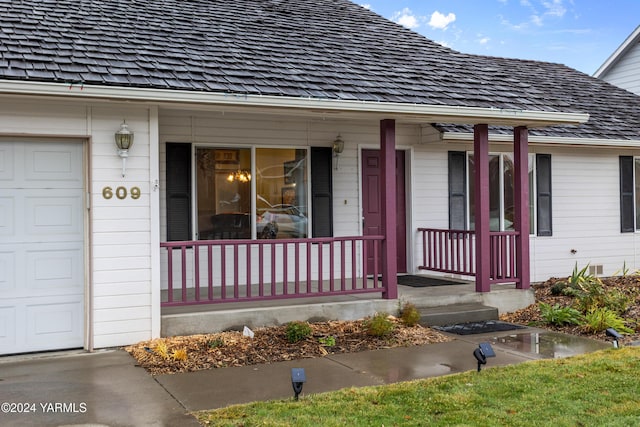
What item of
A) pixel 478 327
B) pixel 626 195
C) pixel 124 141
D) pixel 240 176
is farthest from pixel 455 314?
pixel 626 195

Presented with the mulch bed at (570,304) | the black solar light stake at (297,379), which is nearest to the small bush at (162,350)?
the black solar light stake at (297,379)

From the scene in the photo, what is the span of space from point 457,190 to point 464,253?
1923mm

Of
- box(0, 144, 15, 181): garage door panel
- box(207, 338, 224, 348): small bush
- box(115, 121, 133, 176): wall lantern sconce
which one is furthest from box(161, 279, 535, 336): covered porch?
box(0, 144, 15, 181): garage door panel

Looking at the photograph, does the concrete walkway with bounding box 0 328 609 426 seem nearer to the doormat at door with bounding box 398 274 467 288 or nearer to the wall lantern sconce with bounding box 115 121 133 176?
the wall lantern sconce with bounding box 115 121 133 176

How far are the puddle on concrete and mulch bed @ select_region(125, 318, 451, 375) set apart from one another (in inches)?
30.8

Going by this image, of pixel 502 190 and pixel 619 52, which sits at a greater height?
pixel 619 52

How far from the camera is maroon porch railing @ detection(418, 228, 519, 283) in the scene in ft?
30.6

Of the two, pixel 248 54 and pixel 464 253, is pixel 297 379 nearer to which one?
pixel 248 54

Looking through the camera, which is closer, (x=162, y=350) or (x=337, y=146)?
(x=162, y=350)

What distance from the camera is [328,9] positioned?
11992mm

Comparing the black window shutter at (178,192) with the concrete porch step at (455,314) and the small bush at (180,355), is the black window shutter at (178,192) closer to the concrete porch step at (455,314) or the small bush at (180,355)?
A: the small bush at (180,355)

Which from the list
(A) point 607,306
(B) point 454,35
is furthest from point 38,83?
(B) point 454,35

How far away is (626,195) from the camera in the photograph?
12.9 metres

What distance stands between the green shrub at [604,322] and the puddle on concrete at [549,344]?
368mm
